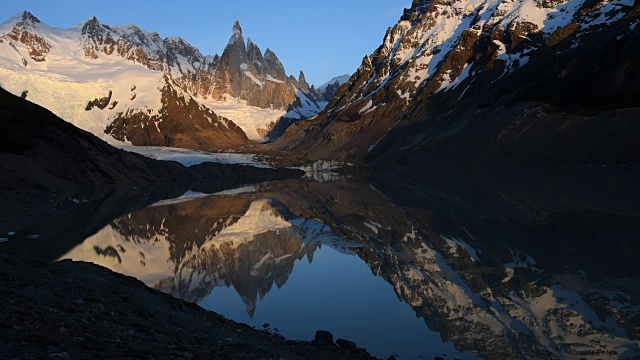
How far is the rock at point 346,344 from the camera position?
1895 cm

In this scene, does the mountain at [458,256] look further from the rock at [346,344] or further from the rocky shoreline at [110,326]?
the rocky shoreline at [110,326]

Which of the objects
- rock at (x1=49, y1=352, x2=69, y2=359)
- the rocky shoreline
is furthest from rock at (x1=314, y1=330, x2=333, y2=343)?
rock at (x1=49, y1=352, x2=69, y2=359)

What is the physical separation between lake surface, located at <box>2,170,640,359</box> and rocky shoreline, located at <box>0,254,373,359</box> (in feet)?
8.83

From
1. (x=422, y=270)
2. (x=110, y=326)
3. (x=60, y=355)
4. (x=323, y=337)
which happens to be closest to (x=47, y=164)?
(x=422, y=270)

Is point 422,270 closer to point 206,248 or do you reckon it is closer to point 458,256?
point 458,256

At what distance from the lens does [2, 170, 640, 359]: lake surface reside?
20.2 metres

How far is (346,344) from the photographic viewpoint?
19125 millimetres

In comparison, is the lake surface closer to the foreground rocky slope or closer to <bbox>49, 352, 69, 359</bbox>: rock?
<bbox>49, 352, 69, 359</bbox>: rock

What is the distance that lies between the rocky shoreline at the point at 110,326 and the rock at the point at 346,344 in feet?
0.11

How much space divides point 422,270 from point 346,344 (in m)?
13.7

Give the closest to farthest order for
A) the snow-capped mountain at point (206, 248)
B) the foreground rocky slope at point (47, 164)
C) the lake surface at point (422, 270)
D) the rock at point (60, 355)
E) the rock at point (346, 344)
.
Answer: the rock at point (60, 355), the rock at point (346, 344), the lake surface at point (422, 270), the snow-capped mountain at point (206, 248), the foreground rocky slope at point (47, 164)

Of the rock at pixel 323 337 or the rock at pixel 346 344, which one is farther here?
the rock at pixel 323 337

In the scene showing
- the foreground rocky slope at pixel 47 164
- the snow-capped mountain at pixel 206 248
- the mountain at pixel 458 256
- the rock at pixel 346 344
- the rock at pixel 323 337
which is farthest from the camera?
the foreground rocky slope at pixel 47 164

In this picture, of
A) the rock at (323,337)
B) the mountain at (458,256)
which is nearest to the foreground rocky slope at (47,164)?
the mountain at (458,256)
